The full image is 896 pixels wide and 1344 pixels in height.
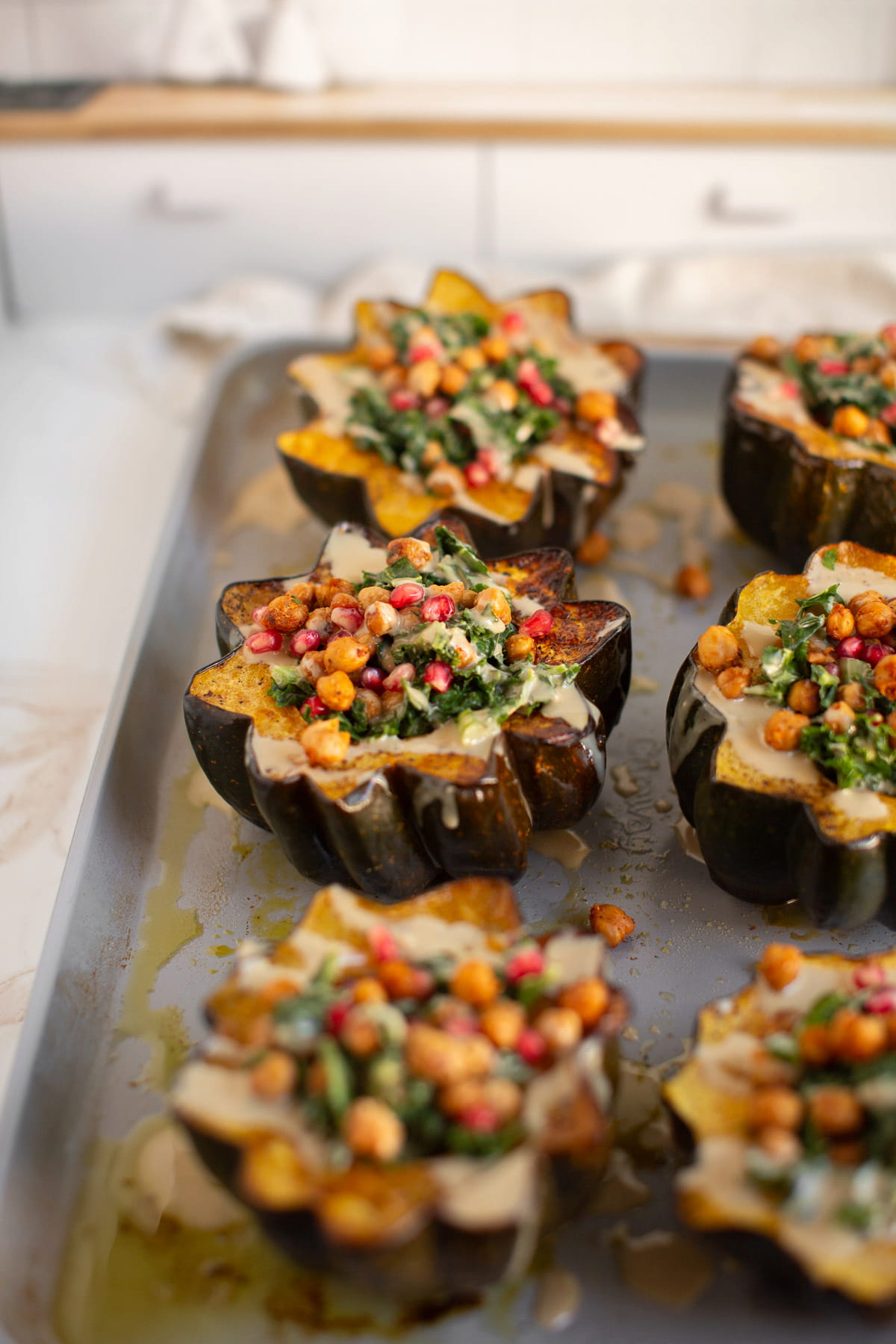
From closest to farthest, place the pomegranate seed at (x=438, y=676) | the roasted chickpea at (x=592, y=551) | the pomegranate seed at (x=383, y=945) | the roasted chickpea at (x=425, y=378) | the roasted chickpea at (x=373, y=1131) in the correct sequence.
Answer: the roasted chickpea at (x=373, y=1131), the pomegranate seed at (x=383, y=945), the pomegranate seed at (x=438, y=676), the roasted chickpea at (x=425, y=378), the roasted chickpea at (x=592, y=551)

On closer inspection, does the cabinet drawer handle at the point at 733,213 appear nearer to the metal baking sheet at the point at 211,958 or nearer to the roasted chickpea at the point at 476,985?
the metal baking sheet at the point at 211,958

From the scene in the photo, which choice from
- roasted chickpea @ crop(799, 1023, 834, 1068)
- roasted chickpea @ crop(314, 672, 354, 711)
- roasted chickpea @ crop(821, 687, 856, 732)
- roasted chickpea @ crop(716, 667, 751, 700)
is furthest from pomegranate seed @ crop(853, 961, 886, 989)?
roasted chickpea @ crop(314, 672, 354, 711)

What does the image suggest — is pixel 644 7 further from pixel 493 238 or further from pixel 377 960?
pixel 377 960

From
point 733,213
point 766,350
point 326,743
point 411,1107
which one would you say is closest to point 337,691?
point 326,743

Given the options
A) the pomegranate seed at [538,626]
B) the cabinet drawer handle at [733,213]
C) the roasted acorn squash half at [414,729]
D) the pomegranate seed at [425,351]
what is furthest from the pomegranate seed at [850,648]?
the cabinet drawer handle at [733,213]

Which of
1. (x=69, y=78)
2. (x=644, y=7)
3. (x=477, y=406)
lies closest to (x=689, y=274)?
(x=644, y=7)

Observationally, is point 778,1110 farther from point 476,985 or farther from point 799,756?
point 799,756
